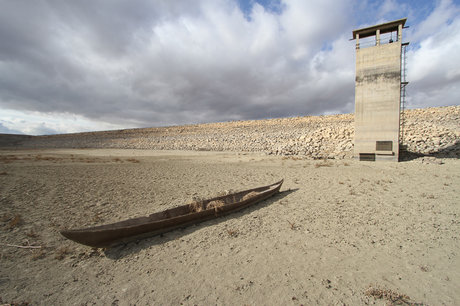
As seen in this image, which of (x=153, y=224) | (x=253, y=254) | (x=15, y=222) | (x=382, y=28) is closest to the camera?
(x=253, y=254)

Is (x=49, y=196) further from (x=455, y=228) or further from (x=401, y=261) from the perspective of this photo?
(x=455, y=228)

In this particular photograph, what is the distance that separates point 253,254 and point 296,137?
34.2m

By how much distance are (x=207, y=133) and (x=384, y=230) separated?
1843 inches

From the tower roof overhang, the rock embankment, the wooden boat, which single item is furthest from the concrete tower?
the wooden boat

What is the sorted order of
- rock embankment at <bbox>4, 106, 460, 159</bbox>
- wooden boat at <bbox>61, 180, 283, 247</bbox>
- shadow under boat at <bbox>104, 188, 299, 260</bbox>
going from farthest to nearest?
rock embankment at <bbox>4, 106, 460, 159</bbox> < shadow under boat at <bbox>104, 188, 299, 260</bbox> < wooden boat at <bbox>61, 180, 283, 247</bbox>

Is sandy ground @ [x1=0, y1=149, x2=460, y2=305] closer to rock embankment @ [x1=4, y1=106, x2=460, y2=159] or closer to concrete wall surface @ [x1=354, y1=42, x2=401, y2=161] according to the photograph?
concrete wall surface @ [x1=354, y1=42, x2=401, y2=161]

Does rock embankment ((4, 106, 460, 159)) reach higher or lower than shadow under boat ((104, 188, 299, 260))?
higher

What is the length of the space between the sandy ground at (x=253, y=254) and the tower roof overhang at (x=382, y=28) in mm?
15857

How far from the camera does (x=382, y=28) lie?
17.6 metres

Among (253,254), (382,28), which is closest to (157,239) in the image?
(253,254)

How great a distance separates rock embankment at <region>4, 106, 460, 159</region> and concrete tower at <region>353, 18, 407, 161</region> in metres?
3.22

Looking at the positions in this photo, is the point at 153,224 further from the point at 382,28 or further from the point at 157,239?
the point at 382,28

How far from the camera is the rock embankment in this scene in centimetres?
2283

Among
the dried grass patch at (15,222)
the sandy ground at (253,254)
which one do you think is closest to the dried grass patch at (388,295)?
the sandy ground at (253,254)
